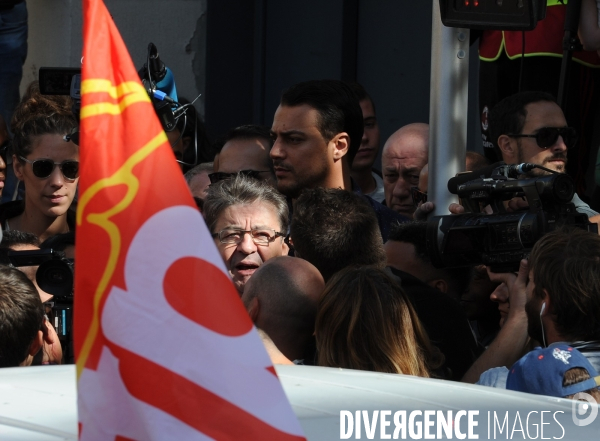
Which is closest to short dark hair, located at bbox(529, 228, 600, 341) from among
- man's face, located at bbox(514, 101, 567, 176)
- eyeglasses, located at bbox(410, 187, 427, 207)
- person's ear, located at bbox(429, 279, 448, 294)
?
person's ear, located at bbox(429, 279, 448, 294)

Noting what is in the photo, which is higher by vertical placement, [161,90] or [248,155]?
[161,90]

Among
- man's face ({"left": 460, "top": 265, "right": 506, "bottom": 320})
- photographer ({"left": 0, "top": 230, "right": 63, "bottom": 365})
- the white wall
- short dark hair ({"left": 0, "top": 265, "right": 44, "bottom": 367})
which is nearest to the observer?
short dark hair ({"left": 0, "top": 265, "right": 44, "bottom": 367})

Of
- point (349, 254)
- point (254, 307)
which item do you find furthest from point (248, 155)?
point (254, 307)

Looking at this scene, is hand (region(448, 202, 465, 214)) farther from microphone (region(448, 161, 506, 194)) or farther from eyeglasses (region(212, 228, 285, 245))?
eyeglasses (region(212, 228, 285, 245))

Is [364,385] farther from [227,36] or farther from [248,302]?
[227,36]

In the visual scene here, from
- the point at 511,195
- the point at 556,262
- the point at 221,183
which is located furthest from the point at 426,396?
the point at 221,183

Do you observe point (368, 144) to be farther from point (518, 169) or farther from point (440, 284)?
point (518, 169)

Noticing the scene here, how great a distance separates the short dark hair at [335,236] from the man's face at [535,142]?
1.10 m

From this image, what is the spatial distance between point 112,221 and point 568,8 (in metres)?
4.29

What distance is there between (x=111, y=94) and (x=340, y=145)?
11.0 feet

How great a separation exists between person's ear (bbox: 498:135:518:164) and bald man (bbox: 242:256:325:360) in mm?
1783

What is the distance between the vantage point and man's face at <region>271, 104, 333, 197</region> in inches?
195

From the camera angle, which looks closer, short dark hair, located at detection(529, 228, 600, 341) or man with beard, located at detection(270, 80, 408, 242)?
short dark hair, located at detection(529, 228, 600, 341)

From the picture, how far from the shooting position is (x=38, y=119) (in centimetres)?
541
